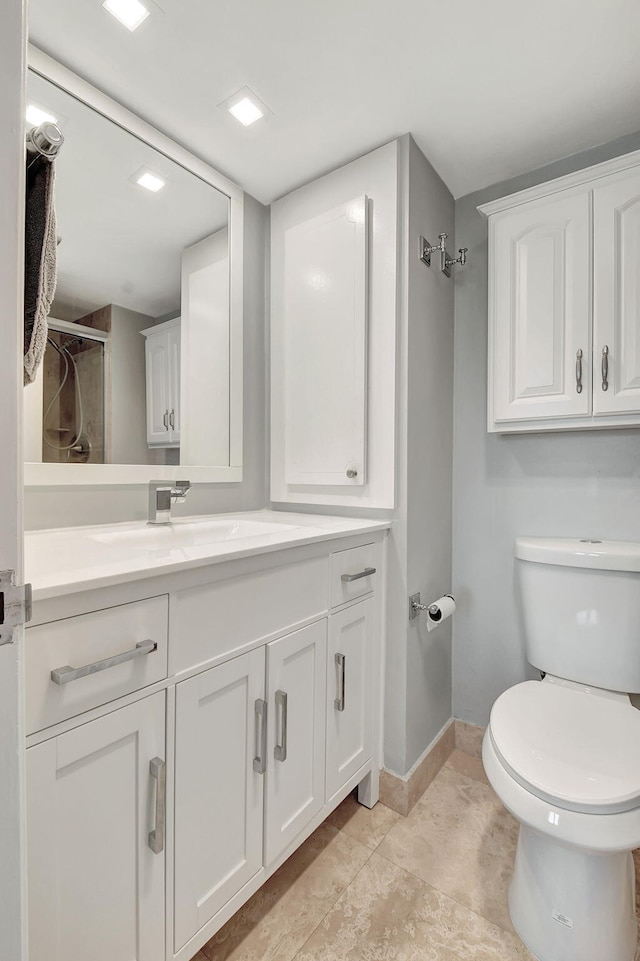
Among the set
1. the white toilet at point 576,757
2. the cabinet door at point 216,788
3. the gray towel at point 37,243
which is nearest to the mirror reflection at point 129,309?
the gray towel at point 37,243

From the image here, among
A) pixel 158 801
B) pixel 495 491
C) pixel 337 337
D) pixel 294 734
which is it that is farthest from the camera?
pixel 495 491

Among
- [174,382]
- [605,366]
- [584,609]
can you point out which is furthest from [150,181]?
[584,609]

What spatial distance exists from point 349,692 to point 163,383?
1.15 metres

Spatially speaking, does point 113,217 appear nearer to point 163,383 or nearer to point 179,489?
point 163,383

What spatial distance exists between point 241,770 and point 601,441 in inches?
57.9

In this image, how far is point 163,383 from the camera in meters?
1.51

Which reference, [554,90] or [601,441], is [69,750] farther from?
[554,90]

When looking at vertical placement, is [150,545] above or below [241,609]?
above

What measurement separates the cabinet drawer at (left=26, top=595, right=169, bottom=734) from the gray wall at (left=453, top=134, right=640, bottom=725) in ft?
4.36

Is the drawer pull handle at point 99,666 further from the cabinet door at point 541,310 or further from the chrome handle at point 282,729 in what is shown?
the cabinet door at point 541,310

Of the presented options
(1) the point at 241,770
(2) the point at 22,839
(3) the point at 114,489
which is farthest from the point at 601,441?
(2) the point at 22,839

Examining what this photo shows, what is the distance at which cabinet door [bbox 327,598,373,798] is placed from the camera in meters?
1.29

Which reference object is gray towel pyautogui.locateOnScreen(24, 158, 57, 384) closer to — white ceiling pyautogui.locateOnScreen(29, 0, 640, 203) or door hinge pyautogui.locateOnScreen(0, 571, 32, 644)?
door hinge pyautogui.locateOnScreen(0, 571, 32, 644)

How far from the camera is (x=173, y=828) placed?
2.78 ft
